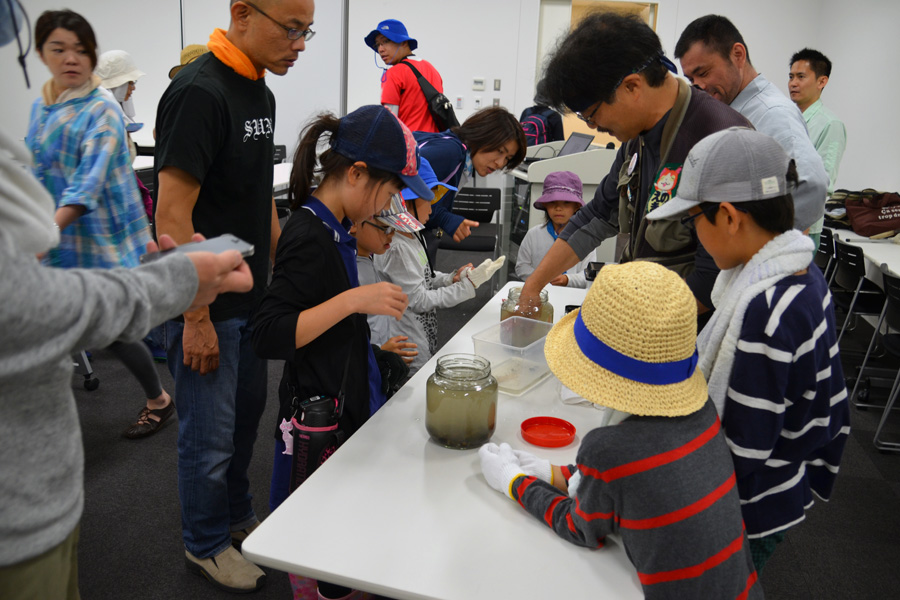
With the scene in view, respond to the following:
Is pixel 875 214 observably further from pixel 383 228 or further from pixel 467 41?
pixel 467 41

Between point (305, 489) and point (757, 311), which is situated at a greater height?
point (757, 311)

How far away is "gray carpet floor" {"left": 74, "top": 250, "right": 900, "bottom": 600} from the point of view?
6.49 ft

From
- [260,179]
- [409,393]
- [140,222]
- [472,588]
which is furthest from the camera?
[140,222]

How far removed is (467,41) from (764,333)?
715cm

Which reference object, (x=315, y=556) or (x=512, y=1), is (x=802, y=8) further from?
(x=315, y=556)

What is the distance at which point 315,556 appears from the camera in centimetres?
101

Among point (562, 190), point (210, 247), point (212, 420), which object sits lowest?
point (212, 420)

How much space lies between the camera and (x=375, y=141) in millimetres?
1438

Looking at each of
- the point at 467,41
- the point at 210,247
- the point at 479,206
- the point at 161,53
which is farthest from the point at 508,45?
the point at 210,247

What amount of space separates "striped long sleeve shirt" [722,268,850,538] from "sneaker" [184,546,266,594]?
140 centimetres

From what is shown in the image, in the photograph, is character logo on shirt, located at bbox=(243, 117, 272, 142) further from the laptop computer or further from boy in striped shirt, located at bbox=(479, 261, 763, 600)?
the laptop computer

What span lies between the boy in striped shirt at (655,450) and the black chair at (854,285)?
118 inches

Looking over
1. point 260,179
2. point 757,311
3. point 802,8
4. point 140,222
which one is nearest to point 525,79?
point 802,8

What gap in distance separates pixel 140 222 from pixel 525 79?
5960 mm
